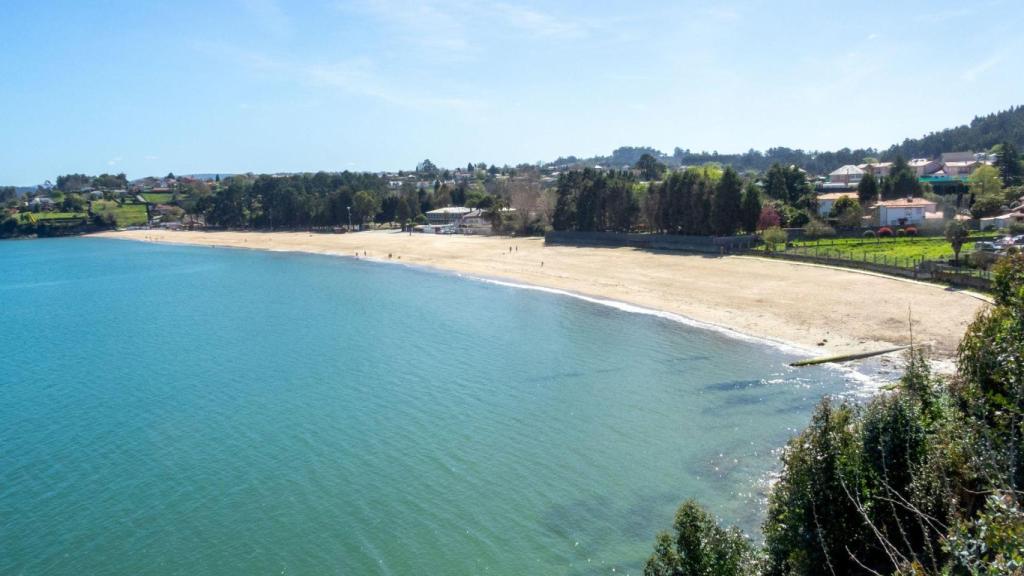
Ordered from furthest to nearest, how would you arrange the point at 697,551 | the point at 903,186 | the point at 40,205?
the point at 40,205 < the point at 903,186 < the point at 697,551

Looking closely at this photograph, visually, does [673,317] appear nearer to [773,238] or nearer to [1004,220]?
[773,238]

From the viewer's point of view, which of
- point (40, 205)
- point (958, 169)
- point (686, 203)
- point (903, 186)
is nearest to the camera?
point (686, 203)

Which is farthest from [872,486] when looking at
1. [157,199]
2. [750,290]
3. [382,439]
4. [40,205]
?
[157,199]

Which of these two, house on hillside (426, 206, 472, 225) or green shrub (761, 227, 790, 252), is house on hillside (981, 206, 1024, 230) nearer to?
green shrub (761, 227, 790, 252)

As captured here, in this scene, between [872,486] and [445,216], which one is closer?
[872,486]

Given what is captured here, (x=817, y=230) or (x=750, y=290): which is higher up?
(x=817, y=230)

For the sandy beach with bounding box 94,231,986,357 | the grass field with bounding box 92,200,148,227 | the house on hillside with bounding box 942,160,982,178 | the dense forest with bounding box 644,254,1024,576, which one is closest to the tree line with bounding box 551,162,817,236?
the sandy beach with bounding box 94,231,986,357
